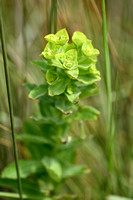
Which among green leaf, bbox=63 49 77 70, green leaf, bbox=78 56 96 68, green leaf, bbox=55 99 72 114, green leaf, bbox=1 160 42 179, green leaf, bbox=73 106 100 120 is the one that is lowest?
green leaf, bbox=1 160 42 179

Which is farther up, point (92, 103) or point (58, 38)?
point (58, 38)

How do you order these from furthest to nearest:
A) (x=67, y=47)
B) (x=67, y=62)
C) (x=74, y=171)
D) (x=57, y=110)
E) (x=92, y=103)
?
1. (x=92, y=103)
2. (x=74, y=171)
3. (x=57, y=110)
4. (x=67, y=47)
5. (x=67, y=62)

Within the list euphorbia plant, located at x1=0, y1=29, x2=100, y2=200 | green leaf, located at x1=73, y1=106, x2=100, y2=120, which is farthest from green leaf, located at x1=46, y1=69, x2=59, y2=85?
green leaf, located at x1=73, y1=106, x2=100, y2=120

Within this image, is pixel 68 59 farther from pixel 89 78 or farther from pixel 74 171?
pixel 74 171

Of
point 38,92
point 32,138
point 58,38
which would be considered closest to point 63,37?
point 58,38

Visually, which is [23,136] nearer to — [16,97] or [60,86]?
[60,86]

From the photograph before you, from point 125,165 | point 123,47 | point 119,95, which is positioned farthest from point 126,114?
point 123,47

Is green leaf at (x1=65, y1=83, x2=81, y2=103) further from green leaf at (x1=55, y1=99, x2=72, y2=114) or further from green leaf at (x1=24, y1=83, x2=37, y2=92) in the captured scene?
green leaf at (x1=24, y1=83, x2=37, y2=92)
